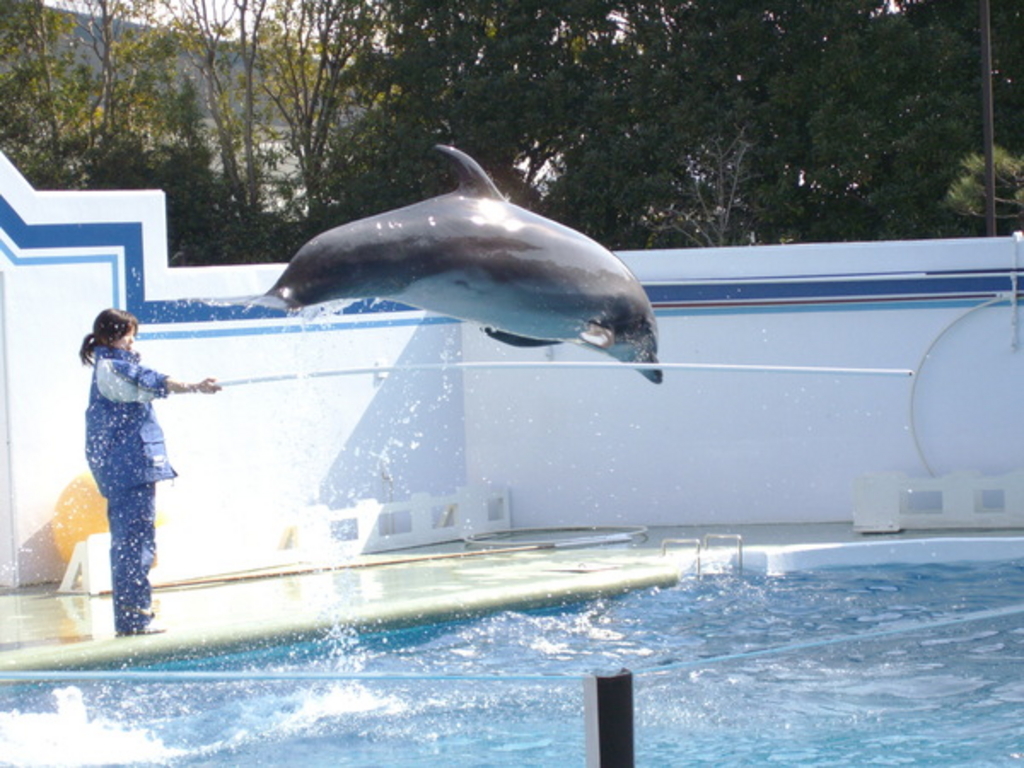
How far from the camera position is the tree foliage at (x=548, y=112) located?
1603 cm

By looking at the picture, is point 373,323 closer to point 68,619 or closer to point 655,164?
point 68,619

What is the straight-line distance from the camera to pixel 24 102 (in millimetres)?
20109

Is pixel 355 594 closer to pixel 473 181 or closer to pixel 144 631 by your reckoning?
pixel 144 631

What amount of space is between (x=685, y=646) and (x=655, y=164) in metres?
11.2

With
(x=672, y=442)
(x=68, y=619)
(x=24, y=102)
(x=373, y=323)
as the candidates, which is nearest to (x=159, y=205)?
(x=373, y=323)

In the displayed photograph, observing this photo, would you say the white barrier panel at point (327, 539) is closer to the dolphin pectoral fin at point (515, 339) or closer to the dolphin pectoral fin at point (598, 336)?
the dolphin pectoral fin at point (515, 339)

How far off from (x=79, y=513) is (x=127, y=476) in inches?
62.7

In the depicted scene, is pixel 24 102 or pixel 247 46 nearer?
pixel 24 102

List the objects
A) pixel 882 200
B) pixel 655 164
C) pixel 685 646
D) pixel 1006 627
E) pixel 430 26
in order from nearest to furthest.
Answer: pixel 1006 627, pixel 685 646, pixel 882 200, pixel 655 164, pixel 430 26

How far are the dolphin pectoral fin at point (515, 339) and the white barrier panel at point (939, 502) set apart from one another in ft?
15.8

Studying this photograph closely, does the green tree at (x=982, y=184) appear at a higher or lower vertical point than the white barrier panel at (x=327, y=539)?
higher

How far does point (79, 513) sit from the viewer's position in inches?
318

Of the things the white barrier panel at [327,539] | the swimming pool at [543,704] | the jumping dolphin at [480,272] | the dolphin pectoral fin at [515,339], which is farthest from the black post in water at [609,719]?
the white barrier panel at [327,539]

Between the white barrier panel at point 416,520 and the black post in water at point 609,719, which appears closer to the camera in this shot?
the black post in water at point 609,719
